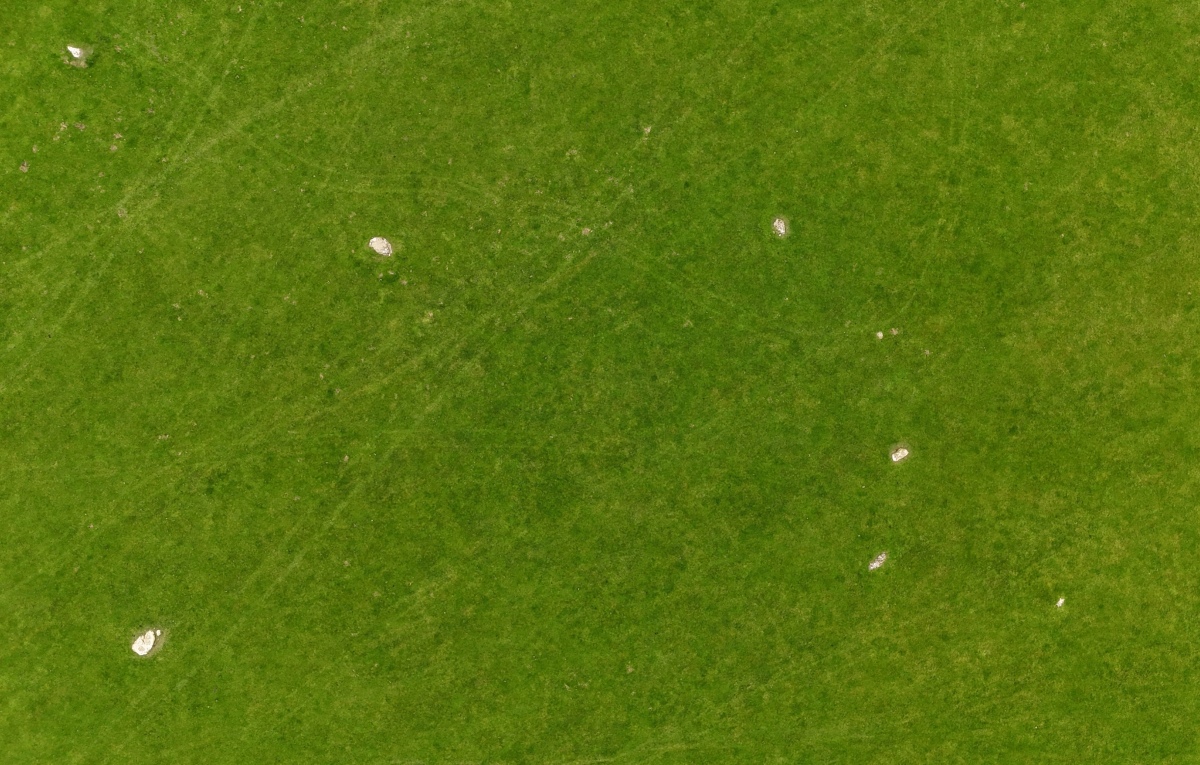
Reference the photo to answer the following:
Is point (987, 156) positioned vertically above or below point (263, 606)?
above

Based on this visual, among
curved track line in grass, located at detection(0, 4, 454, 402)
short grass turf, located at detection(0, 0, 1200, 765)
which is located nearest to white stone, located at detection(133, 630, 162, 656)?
short grass turf, located at detection(0, 0, 1200, 765)

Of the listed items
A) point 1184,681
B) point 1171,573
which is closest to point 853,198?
point 1171,573

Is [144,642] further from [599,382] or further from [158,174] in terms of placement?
[599,382]

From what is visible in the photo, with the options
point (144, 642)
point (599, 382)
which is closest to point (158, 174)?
point (144, 642)

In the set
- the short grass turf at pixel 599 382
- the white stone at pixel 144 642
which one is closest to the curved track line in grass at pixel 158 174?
the short grass turf at pixel 599 382

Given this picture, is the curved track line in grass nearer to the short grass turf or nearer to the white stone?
the short grass turf

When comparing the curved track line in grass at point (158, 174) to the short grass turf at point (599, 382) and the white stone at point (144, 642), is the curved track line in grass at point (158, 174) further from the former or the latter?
the white stone at point (144, 642)

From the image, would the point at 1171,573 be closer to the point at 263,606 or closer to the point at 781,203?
the point at 781,203
